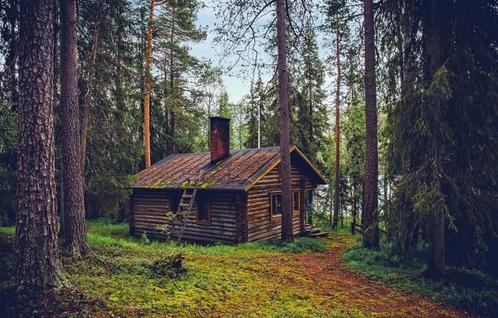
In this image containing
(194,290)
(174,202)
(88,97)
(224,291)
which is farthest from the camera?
(174,202)

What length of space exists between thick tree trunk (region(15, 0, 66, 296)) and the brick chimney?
40.4ft

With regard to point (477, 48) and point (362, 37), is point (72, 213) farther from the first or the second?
point (362, 37)

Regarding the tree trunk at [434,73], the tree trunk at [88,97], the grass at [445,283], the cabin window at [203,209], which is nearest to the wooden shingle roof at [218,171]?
the cabin window at [203,209]

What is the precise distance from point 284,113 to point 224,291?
8.96 metres

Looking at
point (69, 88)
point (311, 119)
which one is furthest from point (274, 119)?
point (69, 88)

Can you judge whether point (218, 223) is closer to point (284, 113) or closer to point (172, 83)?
point (284, 113)

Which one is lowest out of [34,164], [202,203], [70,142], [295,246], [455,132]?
[295,246]

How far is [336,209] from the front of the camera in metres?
24.2

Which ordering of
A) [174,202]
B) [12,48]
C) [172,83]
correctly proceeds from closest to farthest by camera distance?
1. [12,48]
2. [174,202]
3. [172,83]

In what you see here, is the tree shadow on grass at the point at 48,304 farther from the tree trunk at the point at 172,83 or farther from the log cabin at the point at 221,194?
the tree trunk at the point at 172,83

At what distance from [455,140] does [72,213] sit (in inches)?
409

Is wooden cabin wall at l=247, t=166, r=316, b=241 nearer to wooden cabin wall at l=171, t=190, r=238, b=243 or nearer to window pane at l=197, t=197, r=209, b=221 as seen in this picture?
wooden cabin wall at l=171, t=190, r=238, b=243

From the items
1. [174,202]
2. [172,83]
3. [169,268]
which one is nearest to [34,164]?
[169,268]

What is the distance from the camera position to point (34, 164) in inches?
204
